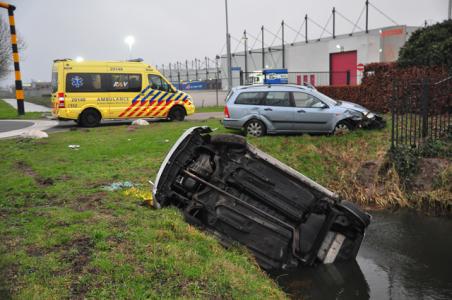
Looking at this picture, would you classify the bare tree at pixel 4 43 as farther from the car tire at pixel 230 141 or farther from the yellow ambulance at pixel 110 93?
the car tire at pixel 230 141

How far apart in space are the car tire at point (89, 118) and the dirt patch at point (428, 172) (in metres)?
12.0

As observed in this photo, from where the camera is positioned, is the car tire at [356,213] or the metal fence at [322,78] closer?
the car tire at [356,213]

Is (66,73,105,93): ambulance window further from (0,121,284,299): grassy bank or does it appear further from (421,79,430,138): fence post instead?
(421,79,430,138): fence post

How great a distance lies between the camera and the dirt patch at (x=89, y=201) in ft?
21.3

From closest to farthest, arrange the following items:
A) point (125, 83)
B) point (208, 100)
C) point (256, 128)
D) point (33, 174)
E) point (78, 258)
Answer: point (78, 258), point (33, 174), point (256, 128), point (125, 83), point (208, 100)

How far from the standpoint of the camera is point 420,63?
14.8 m

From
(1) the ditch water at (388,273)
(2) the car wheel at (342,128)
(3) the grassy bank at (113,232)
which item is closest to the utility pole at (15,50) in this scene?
(3) the grassy bank at (113,232)

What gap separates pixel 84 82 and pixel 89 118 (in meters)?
1.37

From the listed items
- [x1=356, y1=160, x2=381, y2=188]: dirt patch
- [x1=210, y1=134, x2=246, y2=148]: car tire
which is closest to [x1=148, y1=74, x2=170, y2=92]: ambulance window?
[x1=356, y1=160, x2=381, y2=188]: dirt patch

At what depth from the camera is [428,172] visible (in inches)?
368

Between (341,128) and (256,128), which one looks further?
(256,128)

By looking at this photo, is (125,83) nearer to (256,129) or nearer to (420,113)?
(256,129)

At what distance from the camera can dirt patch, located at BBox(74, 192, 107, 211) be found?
649 centimetres

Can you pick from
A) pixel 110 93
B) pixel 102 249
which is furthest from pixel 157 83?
pixel 102 249
